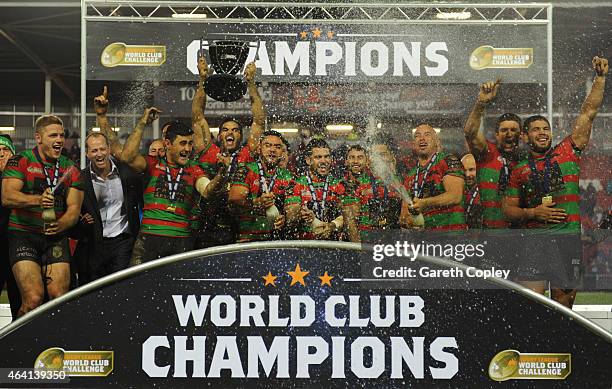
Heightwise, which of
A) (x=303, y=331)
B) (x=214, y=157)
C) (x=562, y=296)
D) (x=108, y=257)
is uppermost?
(x=214, y=157)

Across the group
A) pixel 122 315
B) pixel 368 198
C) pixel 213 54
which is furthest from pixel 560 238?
pixel 122 315

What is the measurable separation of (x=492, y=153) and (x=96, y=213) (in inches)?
54.5

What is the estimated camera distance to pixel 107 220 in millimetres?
2857

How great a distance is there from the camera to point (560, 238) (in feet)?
9.06

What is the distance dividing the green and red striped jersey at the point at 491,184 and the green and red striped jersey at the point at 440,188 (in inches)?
2.7

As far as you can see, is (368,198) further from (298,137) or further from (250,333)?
(250,333)

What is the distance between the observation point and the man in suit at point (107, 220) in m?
2.83

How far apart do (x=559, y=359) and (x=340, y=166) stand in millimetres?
1003

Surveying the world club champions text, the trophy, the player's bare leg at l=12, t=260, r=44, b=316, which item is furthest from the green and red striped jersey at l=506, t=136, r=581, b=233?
the player's bare leg at l=12, t=260, r=44, b=316

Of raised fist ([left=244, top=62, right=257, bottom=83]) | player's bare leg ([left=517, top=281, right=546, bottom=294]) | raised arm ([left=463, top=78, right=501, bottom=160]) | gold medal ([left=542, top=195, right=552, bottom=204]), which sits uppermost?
raised fist ([left=244, top=62, right=257, bottom=83])

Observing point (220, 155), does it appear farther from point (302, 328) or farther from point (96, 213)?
point (302, 328)

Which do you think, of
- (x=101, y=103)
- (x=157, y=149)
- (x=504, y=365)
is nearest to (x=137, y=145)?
(x=157, y=149)

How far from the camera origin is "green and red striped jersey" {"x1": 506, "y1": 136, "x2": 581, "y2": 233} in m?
2.78

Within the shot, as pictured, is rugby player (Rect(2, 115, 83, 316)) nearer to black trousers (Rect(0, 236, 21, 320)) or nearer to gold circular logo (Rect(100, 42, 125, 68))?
black trousers (Rect(0, 236, 21, 320))
